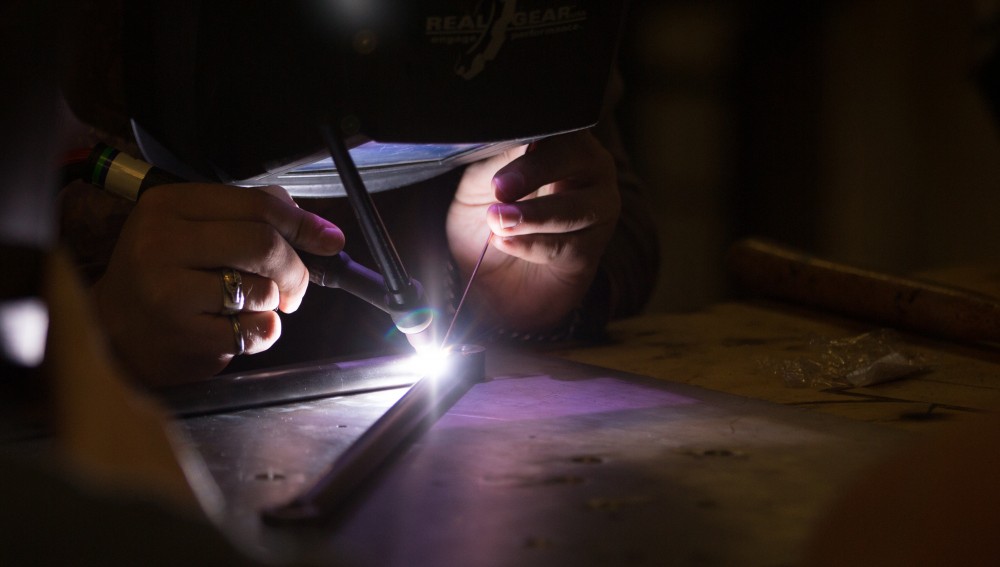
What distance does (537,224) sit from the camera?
1079mm

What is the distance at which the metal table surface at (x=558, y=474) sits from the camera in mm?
544

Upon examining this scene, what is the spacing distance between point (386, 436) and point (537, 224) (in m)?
0.42

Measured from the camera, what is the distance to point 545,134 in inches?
33.4

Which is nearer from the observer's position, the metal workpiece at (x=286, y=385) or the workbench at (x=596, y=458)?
the workbench at (x=596, y=458)

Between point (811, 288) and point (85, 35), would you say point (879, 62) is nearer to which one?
point (811, 288)

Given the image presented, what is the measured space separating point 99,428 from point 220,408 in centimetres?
46

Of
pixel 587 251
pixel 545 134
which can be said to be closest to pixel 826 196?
pixel 587 251

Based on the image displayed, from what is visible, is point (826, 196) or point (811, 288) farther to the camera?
point (826, 196)

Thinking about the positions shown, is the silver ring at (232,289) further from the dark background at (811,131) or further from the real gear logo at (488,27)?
the dark background at (811,131)

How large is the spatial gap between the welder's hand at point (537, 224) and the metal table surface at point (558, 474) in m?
0.21

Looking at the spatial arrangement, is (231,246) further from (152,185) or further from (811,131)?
(811,131)

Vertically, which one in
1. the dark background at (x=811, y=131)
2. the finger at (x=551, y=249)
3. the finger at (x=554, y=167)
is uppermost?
the dark background at (x=811, y=131)

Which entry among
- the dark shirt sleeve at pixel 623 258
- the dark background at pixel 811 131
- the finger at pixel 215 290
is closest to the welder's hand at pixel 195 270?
the finger at pixel 215 290

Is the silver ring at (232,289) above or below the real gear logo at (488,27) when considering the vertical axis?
below
